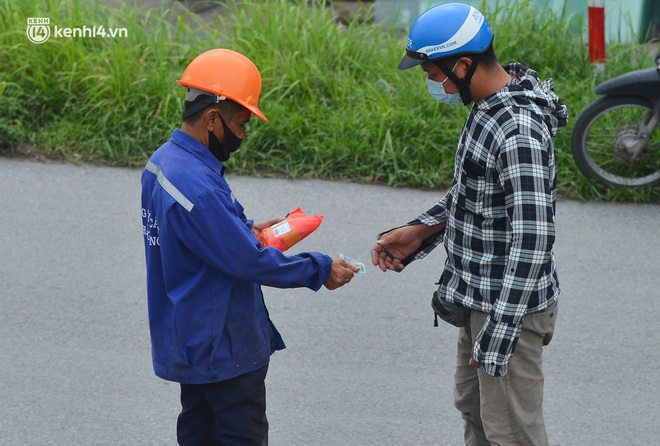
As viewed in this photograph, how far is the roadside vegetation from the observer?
696 centimetres

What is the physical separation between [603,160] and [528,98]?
4030mm

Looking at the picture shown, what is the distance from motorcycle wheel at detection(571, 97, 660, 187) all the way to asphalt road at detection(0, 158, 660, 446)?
Answer: 0.82 ft

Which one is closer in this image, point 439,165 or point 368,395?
point 368,395

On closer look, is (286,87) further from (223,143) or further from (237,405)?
(237,405)

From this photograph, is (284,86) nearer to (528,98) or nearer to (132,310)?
(132,310)

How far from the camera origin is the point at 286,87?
755 centimetres

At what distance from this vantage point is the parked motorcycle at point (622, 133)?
645cm

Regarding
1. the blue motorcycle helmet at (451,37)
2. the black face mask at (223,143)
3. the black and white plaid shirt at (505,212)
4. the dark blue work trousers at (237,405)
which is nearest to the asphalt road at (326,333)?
the dark blue work trousers at (237,405)

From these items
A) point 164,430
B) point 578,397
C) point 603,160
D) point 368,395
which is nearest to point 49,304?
point 164,430

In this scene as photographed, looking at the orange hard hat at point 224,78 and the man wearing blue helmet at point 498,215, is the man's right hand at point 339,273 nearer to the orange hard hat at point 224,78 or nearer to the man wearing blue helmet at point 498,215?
the man wearing blue helmet at point 498,215

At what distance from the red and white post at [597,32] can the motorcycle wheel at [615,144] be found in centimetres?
100

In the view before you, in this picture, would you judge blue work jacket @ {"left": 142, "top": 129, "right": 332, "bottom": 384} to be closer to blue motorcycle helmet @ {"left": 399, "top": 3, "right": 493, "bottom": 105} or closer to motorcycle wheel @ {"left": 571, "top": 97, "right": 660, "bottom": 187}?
blue motorcycle helmet @ {"left": 399, "top": 3, "right": 493, "bottom": 105}

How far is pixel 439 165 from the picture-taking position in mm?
A: 6914

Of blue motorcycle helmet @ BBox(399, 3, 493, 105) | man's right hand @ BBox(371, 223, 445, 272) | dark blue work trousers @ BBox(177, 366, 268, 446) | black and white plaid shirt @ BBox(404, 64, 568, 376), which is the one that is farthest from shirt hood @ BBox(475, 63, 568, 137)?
dark blue work trousers @ BBox(177, 366, 268, 446)
